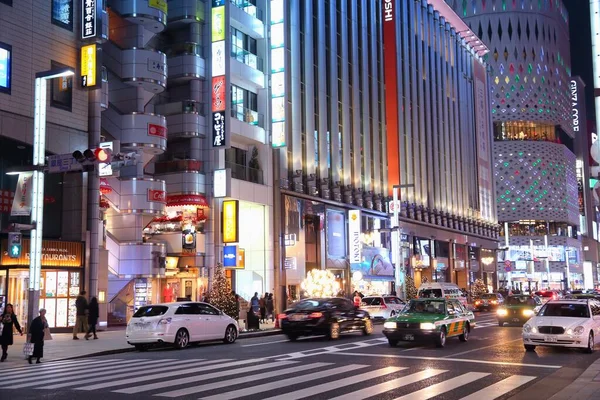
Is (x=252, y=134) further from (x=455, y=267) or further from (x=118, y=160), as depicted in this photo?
(x=455, y=267)

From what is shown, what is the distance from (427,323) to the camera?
20.9 meters

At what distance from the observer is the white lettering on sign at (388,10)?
61.8m

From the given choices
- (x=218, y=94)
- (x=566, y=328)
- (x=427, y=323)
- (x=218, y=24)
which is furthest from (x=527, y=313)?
(x=218, y=24)

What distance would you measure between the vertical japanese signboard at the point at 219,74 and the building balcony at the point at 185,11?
2.60 ft

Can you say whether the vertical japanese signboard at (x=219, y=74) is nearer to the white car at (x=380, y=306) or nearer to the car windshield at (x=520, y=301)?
the white car at (x=380, y=306)

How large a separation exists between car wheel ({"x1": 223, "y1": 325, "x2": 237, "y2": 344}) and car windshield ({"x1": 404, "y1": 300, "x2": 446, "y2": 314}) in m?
6.36

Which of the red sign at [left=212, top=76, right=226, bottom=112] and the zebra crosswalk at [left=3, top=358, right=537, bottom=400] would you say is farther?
the red sign at [left=212, top=76, right=226, bottom=112]

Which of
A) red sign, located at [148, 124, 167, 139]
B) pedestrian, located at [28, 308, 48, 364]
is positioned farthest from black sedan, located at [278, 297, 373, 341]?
red sign, located at [148, 124, 167, 139]

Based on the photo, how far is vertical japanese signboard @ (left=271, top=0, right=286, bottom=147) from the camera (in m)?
43.9

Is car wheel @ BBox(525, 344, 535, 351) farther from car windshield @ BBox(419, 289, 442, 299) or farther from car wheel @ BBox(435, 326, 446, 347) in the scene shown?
car windshield @ BBox(419, 289, 442, 299)

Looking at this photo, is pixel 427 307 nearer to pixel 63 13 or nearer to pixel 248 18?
pixel 63 13

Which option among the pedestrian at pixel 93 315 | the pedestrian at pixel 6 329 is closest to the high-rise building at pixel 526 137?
the pedestrian at pixel 93 315

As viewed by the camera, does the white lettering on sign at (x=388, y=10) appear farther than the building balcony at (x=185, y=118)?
Yes

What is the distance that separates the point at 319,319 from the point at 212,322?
3.66 m
